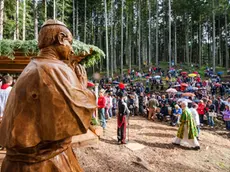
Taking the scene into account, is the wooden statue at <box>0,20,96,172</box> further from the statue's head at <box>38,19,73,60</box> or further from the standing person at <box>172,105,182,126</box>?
the standing person at <box>172,105,182,126</box>

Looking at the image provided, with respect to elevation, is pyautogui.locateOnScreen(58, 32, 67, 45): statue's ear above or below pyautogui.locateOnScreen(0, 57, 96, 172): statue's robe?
above

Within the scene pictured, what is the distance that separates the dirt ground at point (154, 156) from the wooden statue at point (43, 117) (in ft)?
12.0

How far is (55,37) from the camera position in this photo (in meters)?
2.10

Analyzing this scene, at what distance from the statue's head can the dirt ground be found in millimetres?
4031

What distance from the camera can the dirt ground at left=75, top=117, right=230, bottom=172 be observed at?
5.71 m

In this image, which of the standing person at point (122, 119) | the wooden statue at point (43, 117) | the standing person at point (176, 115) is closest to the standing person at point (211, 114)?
the standing person at point (176, 115)

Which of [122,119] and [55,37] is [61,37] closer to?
[55,37]

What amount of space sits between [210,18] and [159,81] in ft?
69.4

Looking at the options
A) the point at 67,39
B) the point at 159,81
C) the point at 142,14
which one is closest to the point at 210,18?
the point at 142,14

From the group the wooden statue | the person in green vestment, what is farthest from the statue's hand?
the person in green vestment

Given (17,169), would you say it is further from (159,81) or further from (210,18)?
(210,18)

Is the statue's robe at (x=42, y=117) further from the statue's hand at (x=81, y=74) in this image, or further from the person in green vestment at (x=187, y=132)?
the person in green vestment at (x=187, y=132)

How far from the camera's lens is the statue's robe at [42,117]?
182cm

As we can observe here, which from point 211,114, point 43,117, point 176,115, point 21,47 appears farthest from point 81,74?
point 211,114
